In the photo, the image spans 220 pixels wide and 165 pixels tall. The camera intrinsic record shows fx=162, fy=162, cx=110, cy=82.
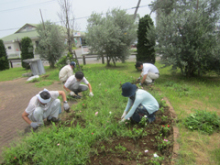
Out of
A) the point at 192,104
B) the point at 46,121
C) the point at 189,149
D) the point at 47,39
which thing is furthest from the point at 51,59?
the point at 189,149

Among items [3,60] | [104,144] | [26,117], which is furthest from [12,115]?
[3,60]

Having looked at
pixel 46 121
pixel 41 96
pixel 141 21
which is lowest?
pixel 46 121

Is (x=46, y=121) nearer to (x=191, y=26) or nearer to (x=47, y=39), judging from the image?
(x=191, y=26)

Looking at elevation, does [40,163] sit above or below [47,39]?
below

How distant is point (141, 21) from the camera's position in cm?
902

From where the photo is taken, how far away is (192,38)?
6.04 metres

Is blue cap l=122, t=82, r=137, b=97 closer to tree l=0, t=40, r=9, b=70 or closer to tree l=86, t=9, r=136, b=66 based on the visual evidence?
tree l=86, t=9, r=136, b=66

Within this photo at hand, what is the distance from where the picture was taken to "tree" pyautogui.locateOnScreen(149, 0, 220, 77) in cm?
591

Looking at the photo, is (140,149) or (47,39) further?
(47,39)

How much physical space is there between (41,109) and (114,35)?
7833 millimetres

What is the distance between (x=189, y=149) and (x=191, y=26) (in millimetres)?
5077

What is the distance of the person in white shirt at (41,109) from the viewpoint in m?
3.28

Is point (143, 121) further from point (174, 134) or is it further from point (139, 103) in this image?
point (174, 134)

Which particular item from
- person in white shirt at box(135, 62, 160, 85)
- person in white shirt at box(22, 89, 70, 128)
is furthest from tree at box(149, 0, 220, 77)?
person in white shirt at box(22, 89, 70, 128)
